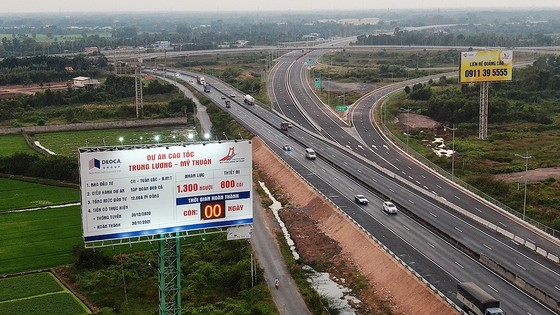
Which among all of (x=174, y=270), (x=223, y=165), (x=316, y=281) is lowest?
(x=316, y=281)

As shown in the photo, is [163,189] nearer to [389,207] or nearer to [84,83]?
[389,207]

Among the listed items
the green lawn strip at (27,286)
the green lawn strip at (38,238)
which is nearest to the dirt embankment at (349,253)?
the green lawn strip at (38,238)

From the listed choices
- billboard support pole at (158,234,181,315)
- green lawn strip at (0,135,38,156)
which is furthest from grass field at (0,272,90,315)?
green lawn strip at (0,135,38,156)

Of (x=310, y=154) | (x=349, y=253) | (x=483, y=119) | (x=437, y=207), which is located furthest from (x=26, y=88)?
(x=349, y=253)

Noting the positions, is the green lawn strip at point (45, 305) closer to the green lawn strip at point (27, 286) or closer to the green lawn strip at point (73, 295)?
the green lawn strip at point (73, 295)

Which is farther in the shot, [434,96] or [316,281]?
[434,96]

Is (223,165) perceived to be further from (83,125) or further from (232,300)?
(83,125)

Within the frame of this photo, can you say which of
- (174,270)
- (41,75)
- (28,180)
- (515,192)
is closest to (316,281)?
(174,270)
